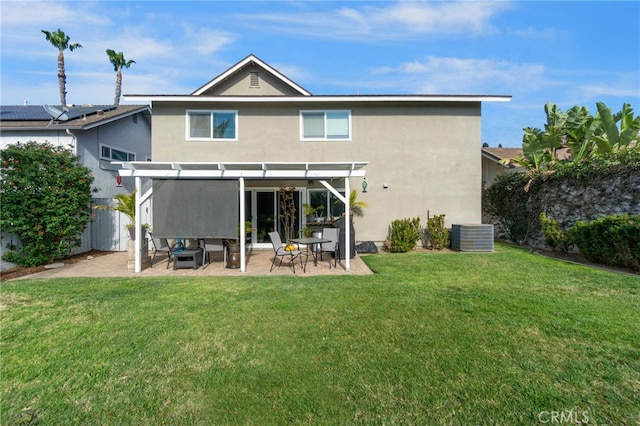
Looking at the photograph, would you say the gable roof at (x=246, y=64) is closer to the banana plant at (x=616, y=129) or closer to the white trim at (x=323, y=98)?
the white trim at (x=323, y=98)

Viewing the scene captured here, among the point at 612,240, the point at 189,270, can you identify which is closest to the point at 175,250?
the point at 189,270

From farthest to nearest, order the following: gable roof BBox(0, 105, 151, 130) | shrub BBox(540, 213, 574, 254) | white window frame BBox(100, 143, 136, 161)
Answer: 1. white window frame BBox(100, 143, 136, 161)
2. gable roof BBox(0, 105, 151, 130)
3. shrub BBox(540, 213, 574, 254)

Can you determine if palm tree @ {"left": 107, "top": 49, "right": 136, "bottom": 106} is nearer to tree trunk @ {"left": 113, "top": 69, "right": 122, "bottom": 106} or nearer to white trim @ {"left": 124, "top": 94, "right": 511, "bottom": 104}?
tree trunk @ {"left": 113, "top": 69, "right": 122, "bottom": 106}

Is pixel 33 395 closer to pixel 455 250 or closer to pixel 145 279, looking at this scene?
pixel 145 279

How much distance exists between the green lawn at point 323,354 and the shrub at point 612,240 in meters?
1.86

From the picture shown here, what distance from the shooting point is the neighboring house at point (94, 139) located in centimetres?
1268

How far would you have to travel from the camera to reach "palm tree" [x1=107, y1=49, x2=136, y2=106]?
1130 inches

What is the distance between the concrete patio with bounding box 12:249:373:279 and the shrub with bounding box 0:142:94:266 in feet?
2.74

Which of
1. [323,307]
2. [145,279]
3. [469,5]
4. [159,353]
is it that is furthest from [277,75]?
[159,353]

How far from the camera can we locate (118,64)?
95.9ft

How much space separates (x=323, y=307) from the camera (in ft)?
18.7

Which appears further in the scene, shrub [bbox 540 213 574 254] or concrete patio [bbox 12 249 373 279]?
shrub [bbox 540 213 574 254]

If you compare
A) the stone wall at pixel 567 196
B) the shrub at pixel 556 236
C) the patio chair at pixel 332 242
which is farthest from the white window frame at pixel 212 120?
the stone wall at pixel 567 196

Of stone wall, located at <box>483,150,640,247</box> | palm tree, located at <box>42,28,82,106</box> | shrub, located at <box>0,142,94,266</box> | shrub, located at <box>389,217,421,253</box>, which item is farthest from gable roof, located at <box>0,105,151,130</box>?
stone wall, located at <box>483,150,640,247</box>
